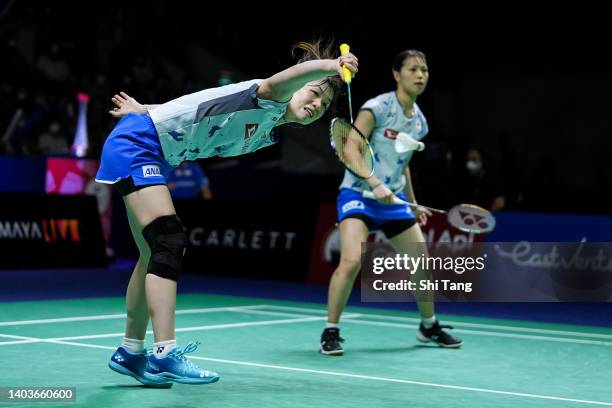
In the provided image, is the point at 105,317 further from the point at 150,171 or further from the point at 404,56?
the point at 150,171

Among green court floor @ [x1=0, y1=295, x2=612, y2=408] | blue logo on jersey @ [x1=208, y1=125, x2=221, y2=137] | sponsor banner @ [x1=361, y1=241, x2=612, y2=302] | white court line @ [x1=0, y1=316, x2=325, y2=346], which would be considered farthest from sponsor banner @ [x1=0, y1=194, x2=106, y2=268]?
blue logo on jersey @ [x1=208, y1=125, x2=221, y2=137]

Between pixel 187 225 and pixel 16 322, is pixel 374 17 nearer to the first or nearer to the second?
pixel 187 225

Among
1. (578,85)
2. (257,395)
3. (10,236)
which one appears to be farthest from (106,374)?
(578,85)

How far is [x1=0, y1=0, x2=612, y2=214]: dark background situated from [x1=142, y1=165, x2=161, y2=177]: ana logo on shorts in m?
12.0

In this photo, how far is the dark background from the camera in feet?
60.5

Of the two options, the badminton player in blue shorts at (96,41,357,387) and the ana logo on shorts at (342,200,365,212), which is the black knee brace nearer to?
the badminton player in blue shorts at (96,41,357,387)

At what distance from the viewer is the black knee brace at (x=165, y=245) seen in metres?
4.79

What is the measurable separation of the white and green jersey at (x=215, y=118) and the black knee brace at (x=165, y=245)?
38 cm

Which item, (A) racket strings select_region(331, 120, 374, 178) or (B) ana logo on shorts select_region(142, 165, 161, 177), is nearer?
(B) ana logo on shorts select_region(142, 165, 161, 177)

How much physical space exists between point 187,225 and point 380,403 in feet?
27.3

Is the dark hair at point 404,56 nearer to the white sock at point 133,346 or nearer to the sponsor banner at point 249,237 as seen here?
the white sock at point 133,346

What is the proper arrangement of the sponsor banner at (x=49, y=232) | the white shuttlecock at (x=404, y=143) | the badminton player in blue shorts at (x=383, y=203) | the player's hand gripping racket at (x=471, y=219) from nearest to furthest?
the badminton player in blue shorts at (x=383, y=203) < the white shuttlecock at (x=404, y=143) < the player's hand gripping racket at (x=471, y=219) < the sponsor banner at (x=49, y=232)

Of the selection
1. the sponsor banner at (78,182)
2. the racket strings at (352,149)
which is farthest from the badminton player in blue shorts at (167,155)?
the sponsor banner at (78,182)

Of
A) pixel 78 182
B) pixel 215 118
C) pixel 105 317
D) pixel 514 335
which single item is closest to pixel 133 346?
pixel 215 118
